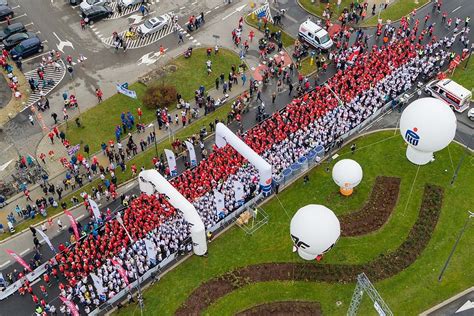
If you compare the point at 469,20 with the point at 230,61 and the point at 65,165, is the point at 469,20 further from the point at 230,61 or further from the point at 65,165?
the point at 65,165

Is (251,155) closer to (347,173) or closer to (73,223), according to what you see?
(347,173)

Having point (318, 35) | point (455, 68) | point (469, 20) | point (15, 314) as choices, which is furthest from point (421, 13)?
point (15, 314)

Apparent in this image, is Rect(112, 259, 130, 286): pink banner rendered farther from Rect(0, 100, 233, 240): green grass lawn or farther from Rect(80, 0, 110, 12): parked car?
Rect(80, 0, 110, 12): parked car

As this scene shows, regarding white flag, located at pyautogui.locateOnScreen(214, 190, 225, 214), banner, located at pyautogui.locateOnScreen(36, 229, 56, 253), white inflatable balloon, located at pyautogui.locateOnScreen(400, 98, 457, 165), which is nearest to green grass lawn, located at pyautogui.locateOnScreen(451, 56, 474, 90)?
white inflatable balloon, located at pyautogui.locateOnScreen(400, 98, 457, 165)

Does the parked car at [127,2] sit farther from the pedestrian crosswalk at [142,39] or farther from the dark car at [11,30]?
the dark car at [11,30]

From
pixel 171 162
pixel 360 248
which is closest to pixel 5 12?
pixel 171 162

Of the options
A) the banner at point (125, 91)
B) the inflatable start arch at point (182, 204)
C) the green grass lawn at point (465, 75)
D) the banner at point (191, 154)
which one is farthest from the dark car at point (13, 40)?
the green grass lawn at point (465, 75)
